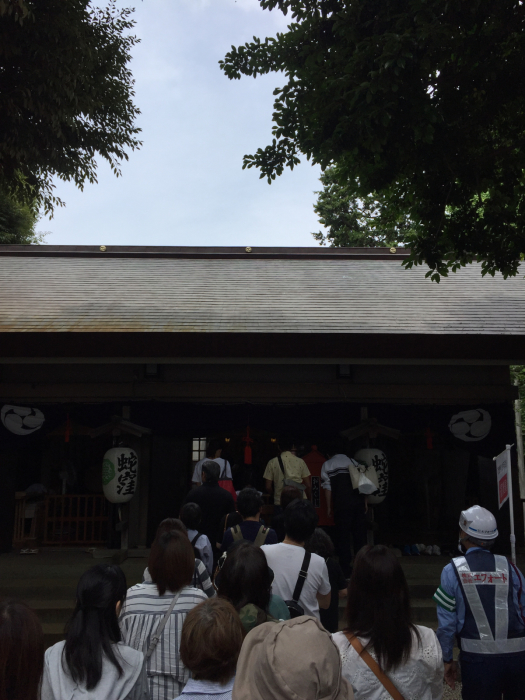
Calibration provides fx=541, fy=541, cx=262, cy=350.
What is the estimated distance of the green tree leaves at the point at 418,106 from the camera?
220 inches

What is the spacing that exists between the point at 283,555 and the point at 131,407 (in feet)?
18.9

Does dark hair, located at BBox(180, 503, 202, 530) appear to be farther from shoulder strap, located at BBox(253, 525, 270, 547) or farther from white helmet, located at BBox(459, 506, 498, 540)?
white helmet, located at BBox(459, 506, 498, 540)

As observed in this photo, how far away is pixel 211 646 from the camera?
7.17ft

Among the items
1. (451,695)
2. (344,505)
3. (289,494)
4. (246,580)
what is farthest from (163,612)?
(344,505)

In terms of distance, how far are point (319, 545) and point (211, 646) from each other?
203 centimetres

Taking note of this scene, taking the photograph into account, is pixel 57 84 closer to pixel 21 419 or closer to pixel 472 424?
pixel 21 419

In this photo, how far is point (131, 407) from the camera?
895 centimetres

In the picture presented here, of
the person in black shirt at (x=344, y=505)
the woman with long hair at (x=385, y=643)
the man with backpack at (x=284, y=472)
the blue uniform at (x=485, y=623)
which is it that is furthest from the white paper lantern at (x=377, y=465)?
the woman with long hair at (x=385, y=643)

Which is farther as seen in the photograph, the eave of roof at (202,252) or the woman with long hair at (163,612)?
the eave of roof at (202,252)

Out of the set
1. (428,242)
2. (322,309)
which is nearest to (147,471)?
(322,309)

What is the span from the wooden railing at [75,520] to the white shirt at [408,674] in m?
7.74

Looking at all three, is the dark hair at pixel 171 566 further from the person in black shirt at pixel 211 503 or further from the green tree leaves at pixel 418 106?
the green tree leaves at pixel 418 106

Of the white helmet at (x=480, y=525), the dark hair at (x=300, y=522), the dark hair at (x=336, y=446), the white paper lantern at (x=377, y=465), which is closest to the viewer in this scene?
the white helmet at (x=480, y=525)

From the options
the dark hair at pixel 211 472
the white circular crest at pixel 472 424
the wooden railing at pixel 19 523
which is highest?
the white circular crest at pixel 472 424
